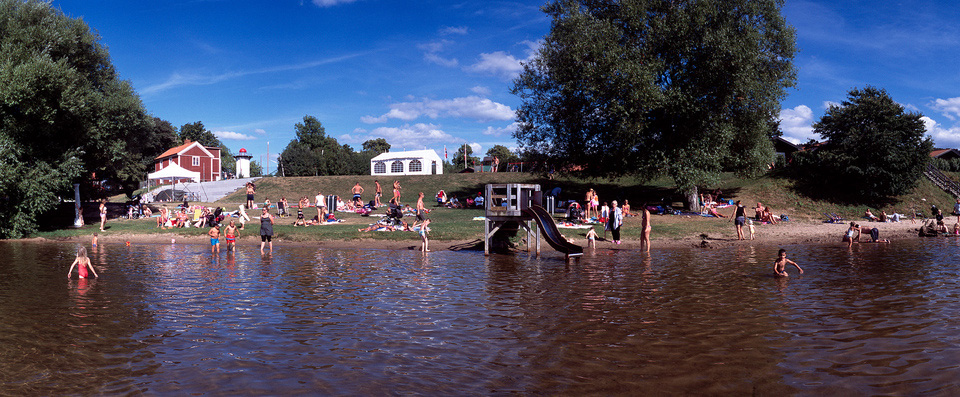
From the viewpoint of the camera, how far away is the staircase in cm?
4147

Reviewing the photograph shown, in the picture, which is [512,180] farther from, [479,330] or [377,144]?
[377,144]

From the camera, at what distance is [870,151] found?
123ft

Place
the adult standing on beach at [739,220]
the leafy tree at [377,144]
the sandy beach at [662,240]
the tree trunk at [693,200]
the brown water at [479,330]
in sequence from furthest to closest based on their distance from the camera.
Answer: the leafy tree at [377,144]
the tree trunk at [693,200]
the adult standing on beach at [739,220]
the sandy beach at [662,240]
the brown water at [479,330]

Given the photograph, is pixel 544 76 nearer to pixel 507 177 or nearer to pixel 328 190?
pixel 507 177

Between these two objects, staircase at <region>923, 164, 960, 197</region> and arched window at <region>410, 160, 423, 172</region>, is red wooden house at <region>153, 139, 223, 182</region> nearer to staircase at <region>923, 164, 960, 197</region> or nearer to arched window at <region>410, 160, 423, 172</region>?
arched window at <region>410, 160, 423, 172</region>

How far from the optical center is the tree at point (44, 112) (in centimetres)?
2419

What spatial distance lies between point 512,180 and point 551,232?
30.5m

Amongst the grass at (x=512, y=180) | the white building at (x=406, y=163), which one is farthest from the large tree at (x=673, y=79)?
the white building at (x=406, y=163)

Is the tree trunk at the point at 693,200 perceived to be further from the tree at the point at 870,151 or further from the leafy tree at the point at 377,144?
the leafy tree at the point at 377,144

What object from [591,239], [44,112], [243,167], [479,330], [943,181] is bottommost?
[479,330]

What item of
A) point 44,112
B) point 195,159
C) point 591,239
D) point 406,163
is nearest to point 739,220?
point 591,239

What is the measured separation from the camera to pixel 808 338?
357 inches

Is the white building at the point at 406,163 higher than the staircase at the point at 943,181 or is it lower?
higher

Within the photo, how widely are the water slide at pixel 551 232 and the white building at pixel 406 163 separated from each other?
4409cm
